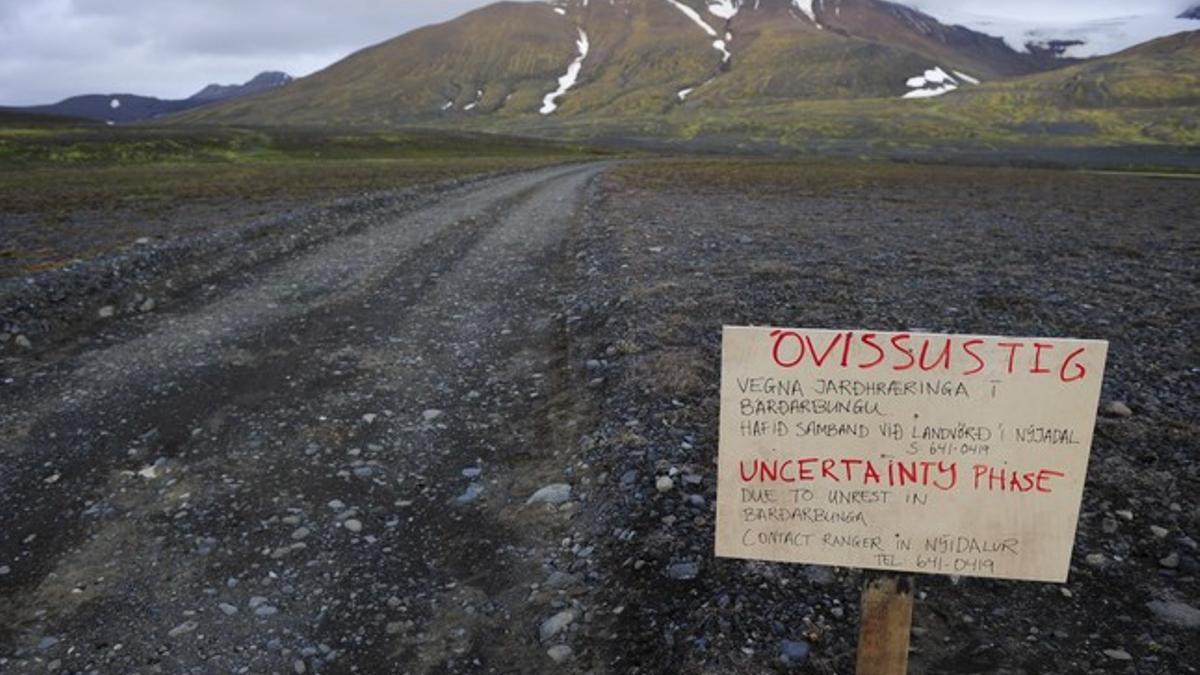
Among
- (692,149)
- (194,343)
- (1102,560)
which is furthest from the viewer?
(692,149)

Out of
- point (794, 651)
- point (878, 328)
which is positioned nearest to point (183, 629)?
point (794, 651)

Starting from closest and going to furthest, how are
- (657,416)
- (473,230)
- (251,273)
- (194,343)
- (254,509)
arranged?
(254,509) < (657,416) < (194,343) < (251,273) < (473,230)

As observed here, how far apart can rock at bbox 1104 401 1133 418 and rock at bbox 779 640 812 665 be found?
5.81 metres

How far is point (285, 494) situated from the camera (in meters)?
7.24

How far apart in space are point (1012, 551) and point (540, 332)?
30.6 feet

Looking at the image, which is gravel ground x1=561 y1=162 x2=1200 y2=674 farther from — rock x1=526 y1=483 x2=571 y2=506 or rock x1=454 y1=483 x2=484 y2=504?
rock x1=454 y1=483 x2=484 y2=504

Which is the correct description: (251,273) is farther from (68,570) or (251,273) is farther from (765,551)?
(765,551)

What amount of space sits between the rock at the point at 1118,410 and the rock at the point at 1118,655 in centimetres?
450

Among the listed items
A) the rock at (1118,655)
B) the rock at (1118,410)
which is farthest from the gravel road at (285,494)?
the rock at (1118,410)

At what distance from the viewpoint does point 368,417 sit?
9.03 metres

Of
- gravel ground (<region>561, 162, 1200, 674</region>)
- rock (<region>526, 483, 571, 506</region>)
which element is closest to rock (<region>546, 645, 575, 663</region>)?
gravel ground (<region>561, 162, 1200, 674</region>)

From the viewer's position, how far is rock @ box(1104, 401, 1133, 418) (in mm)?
8391

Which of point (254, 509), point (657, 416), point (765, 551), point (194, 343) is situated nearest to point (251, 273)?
point (194, 343)

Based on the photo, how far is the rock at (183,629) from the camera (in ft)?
17.5
